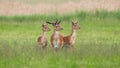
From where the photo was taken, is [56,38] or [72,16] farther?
[72,16]

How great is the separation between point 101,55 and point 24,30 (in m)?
8.95

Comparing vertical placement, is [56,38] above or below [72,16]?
above

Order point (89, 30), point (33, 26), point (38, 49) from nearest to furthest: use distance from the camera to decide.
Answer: point (38, 49) → point (89, 30) → point (33, 26)

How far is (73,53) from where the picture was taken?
438 inches

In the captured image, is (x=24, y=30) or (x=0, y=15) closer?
(x=24, y=30)

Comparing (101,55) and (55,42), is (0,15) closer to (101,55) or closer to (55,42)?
(55,42)

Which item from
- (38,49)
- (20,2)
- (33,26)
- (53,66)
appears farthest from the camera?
(20,2)

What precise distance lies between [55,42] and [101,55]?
162cm

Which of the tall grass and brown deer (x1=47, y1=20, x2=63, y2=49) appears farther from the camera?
the tall grass

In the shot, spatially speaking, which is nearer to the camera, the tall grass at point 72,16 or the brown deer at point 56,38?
the brown deer at point 56,38

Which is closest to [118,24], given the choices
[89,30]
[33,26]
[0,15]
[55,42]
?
[89,30]

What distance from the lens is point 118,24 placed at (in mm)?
20906

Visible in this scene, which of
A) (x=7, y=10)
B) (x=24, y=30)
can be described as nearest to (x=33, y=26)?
(x=24, y=30)

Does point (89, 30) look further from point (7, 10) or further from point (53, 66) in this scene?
point (53, 66)
